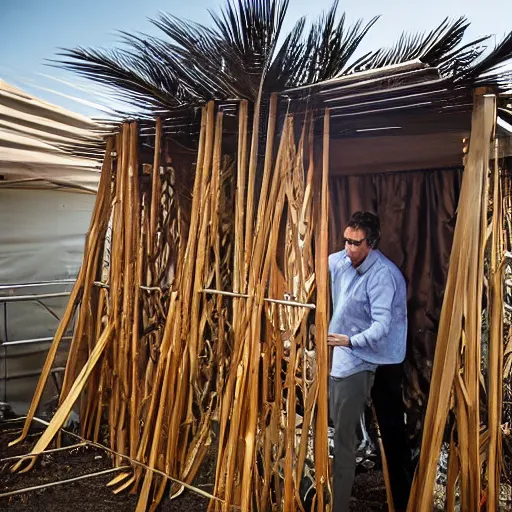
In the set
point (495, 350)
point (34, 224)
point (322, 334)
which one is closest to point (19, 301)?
point (34, 224)

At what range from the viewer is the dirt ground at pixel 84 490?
402 centimetres

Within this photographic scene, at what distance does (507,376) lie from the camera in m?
3.93

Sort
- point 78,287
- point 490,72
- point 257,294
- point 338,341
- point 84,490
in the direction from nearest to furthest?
point 490,72 < point 257,294 < point 338,341 < point 84,490 < point 78,287

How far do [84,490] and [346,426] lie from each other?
1.70 meters

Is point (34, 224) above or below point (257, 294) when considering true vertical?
above

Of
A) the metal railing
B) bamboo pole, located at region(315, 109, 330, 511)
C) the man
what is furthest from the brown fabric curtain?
the metal railing

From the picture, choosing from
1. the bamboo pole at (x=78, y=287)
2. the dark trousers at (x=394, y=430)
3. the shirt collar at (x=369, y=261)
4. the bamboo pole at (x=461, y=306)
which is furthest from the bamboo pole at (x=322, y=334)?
the bamboo pole at (x=78, y=287)

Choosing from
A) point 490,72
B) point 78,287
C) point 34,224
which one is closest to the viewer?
point 490,72

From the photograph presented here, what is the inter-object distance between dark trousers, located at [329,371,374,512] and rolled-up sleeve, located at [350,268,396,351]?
23cm

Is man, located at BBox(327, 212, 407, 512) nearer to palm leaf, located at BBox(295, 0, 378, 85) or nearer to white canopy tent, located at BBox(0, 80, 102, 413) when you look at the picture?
palm leaf, located at BBox(295, 0, 378, 85)

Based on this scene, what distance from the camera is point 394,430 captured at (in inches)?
162

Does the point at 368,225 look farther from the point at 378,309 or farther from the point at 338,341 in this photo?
the point at 338,341

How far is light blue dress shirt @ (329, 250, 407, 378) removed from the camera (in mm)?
3793

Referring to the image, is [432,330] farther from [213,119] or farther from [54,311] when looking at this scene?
[54,311]
